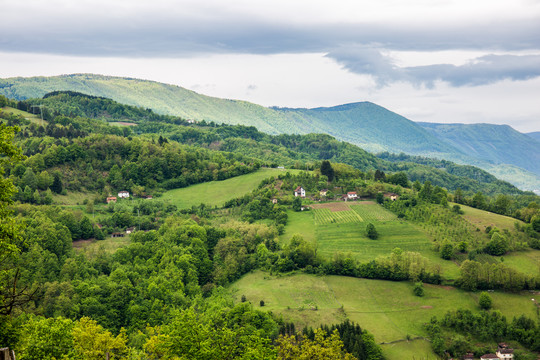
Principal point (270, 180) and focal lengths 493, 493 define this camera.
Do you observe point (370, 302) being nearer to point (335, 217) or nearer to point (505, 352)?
point (505, 352)

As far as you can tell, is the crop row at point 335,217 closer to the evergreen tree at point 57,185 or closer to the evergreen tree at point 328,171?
the evergreen tree at point 328,171

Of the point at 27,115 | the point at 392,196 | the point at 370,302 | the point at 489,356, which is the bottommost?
the point at 489,356

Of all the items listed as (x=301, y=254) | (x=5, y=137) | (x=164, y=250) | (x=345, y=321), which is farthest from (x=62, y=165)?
(x=5, y=137)

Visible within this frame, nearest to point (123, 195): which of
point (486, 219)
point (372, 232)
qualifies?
point (372, 232)

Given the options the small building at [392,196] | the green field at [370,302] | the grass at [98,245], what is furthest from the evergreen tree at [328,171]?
the grass at [98,245]

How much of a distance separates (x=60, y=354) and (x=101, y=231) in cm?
6900

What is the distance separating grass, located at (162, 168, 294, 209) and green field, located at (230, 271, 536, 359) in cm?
4204

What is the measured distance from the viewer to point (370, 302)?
73.3m

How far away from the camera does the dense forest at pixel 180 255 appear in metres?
30.4

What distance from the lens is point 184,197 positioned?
126 meters

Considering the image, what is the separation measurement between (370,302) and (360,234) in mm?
21729

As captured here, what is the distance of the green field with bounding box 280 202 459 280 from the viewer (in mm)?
86062

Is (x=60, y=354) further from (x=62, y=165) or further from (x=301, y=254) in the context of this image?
A: (x=62, y=165)

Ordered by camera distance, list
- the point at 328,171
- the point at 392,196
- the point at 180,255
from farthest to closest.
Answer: the point at 328,171 < the point at 392,196 < the point at 180,255
